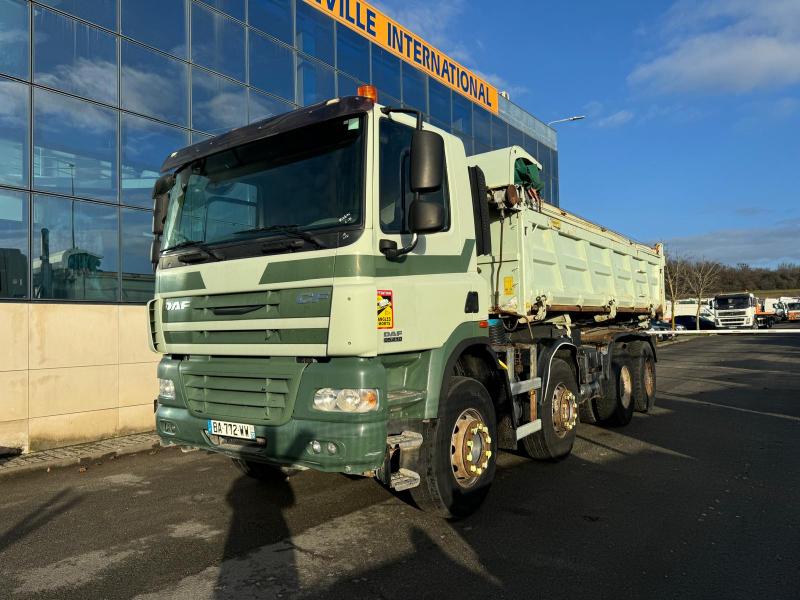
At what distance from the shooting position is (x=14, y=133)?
323 inches

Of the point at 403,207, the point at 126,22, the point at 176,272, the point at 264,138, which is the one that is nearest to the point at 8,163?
the point at 126,22

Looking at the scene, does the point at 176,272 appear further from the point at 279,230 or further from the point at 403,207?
the point at 403,207

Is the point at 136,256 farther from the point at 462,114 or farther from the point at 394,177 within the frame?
the point at 462,114

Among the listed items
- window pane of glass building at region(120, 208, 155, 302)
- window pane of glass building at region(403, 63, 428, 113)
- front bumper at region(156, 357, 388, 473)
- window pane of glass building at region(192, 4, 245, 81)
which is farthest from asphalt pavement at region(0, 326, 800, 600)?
window pane of glass building at region(403, 63, 428, 113)

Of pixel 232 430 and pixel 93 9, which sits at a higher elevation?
pixel 93 9

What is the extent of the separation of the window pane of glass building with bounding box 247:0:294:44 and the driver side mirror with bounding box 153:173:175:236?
7600mm

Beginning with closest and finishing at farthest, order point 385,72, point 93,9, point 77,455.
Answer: point 77,455, point 93,9, point 385,72

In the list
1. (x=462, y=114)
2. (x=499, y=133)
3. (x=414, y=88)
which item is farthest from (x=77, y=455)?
(x=499, y=133)

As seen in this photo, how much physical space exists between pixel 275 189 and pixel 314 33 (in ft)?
33.1

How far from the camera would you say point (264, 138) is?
15.4 feet

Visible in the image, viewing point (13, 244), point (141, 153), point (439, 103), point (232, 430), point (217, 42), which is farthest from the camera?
point (439, 103)

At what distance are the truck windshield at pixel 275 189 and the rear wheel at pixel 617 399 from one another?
599 cm

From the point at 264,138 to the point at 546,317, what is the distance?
12.8ft

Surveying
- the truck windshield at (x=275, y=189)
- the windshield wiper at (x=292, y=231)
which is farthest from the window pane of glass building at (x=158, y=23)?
the windshield wiper at (x=292, y=231)
